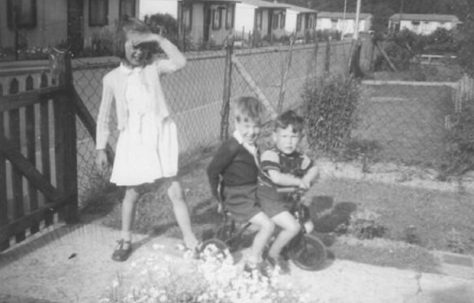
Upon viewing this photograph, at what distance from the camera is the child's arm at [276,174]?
3604mm

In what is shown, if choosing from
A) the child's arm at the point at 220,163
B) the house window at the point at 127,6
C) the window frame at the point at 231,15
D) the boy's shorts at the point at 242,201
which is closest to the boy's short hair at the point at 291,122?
the child's arm at the point at 220,163

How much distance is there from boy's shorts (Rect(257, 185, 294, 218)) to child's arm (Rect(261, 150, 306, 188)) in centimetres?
12

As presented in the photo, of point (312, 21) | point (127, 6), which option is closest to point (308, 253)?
point (127, 6)

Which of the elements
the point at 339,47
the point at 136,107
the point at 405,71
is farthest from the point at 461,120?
the point at 405,71

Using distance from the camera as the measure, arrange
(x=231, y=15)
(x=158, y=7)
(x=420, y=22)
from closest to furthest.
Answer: (x=158, y=7), (x=231, y=15), (x=420, y=22)

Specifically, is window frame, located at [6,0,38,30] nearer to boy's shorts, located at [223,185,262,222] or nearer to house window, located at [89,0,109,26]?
house window, located at [89,0,109,26]

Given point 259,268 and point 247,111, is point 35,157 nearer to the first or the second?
point 247,111

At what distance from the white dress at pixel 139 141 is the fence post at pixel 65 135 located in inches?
27.7

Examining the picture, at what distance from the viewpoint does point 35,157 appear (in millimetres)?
4297

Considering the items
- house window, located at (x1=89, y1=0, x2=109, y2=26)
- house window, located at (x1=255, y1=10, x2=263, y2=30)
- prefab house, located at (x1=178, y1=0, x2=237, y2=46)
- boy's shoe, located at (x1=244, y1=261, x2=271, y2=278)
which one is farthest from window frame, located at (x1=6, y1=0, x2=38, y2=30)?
house window, located at (x1=255, y1=10, x2=263, y2=30)

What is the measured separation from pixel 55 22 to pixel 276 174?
21.9 m

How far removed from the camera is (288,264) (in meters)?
3.98

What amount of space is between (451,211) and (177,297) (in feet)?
10.9

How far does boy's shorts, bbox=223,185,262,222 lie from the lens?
3691 millimetres
